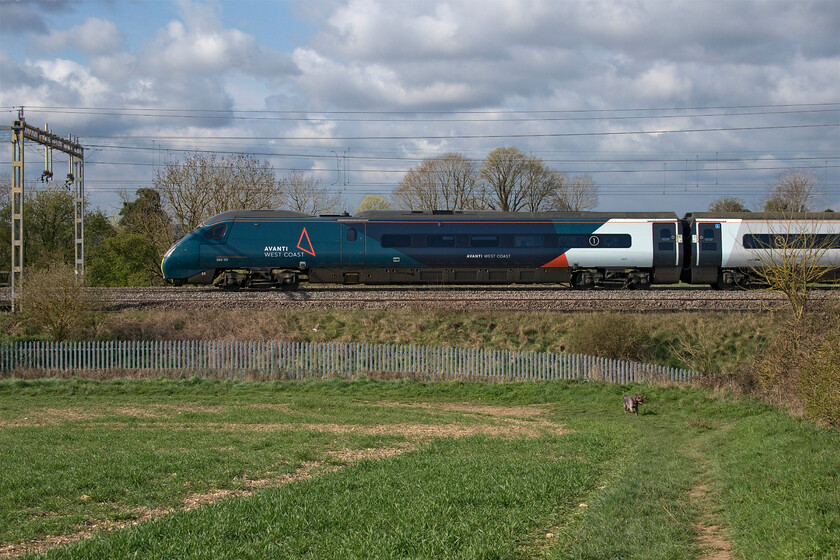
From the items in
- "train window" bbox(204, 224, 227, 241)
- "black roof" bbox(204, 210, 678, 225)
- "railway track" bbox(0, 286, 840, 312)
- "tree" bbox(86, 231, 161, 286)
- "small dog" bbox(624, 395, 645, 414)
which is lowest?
"small dog" bbox(624, 395, 645, 414)

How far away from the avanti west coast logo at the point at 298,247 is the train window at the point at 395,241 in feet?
9.56

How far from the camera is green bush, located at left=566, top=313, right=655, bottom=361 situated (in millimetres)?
23234

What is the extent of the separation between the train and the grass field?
12.3m

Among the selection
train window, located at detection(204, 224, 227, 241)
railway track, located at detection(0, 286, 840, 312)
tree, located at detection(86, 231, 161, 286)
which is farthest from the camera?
tree, located at detection(86, 231, 161, 286)

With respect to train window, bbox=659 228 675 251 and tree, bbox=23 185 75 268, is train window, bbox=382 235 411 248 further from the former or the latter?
tree, bbox=23 185 75 268

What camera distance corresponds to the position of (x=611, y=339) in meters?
23.2

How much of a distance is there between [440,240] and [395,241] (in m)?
1.84

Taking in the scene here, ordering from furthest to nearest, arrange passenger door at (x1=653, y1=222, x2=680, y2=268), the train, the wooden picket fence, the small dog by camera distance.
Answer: passenger door at (x1=653, y1=222, x2=680, y2=268), the train, the wooden picket fence, the small dog

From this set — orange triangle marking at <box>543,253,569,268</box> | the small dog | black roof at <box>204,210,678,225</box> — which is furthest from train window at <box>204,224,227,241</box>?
the small dog

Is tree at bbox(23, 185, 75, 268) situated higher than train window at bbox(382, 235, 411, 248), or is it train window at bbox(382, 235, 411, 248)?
tree at bbox(23, 185, 75, 268)

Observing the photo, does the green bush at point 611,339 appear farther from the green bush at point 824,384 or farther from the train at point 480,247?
the green bush at point 824,384

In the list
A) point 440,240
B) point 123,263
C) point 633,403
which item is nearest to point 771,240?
point 440,240

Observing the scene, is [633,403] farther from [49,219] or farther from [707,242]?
[49,219]

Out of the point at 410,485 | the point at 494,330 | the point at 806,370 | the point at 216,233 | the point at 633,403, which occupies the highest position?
the point at 216,233
